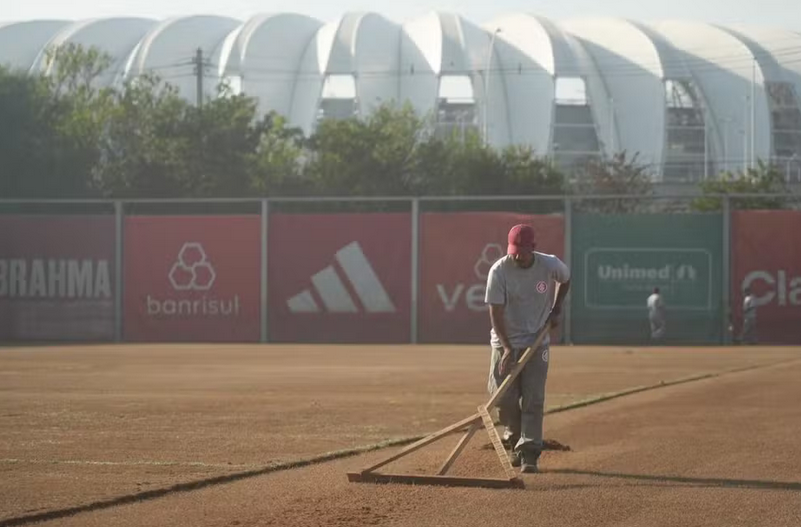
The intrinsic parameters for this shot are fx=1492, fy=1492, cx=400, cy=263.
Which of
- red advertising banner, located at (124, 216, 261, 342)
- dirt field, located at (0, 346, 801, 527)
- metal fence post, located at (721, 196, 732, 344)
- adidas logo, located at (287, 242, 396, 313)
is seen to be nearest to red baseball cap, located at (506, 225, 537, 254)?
dirt field, located at (0, 346, 801, 527)

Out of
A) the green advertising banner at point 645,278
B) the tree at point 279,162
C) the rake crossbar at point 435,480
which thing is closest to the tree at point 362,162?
the tree at point 279,162

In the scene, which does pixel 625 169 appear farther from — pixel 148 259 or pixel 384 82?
pixel 148 259

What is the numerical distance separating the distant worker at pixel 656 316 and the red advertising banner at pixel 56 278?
42.3 ft

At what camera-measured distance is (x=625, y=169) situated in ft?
225

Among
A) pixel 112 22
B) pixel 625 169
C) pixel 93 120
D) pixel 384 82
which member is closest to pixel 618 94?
pixel 384 82

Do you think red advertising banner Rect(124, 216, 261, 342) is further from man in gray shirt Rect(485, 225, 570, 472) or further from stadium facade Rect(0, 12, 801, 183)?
stadium facade Rect(0, 12, 801, 183)

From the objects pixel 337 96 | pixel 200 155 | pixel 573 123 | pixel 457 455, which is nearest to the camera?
pixel 457 455

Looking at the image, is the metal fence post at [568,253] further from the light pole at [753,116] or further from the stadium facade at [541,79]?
the light pole at [753,116]

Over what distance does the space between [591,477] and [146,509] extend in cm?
314

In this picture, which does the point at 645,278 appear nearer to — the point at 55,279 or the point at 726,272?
the point at 726,272

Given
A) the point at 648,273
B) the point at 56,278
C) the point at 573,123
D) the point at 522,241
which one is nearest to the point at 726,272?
the point at 648,273

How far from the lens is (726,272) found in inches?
1341

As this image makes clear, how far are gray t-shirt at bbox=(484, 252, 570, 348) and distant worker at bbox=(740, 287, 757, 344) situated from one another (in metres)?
23.7

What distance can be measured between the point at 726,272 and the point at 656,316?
6.82 ft
